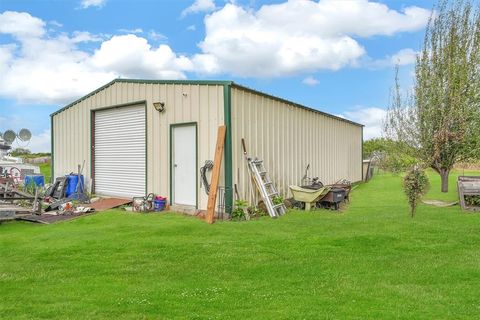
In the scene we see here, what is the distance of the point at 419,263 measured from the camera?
5309mm

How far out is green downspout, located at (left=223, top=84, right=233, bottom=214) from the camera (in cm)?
891

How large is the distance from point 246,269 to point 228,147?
4.19 m

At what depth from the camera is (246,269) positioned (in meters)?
5.07

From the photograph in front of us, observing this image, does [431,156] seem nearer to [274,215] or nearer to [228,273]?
[274,215]

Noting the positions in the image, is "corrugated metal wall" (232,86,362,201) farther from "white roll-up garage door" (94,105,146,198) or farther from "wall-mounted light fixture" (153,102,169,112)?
"white roll-up garage door" (94,105,146,198)

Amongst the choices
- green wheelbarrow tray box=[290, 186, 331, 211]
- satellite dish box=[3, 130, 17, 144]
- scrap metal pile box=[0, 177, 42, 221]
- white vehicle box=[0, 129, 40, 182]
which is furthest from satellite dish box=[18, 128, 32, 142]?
green wheelbarrow tray box=[290, 186, 331, 211]

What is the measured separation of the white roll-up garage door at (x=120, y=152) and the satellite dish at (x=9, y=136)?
8.00 m

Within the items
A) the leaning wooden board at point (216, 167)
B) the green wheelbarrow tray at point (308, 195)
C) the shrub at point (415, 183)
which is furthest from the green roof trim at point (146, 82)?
the shrub at point (415, 183)

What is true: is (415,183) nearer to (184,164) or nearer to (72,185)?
(184,164)

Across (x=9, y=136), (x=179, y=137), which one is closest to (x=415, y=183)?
(x=179, y=137)

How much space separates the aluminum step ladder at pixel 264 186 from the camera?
29.9 feet

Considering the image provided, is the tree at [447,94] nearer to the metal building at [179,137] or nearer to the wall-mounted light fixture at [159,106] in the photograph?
the metal building at [179,137]

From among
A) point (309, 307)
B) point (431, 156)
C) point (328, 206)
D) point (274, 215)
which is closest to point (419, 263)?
point (309, 307)

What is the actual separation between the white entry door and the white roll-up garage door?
1.35 m
